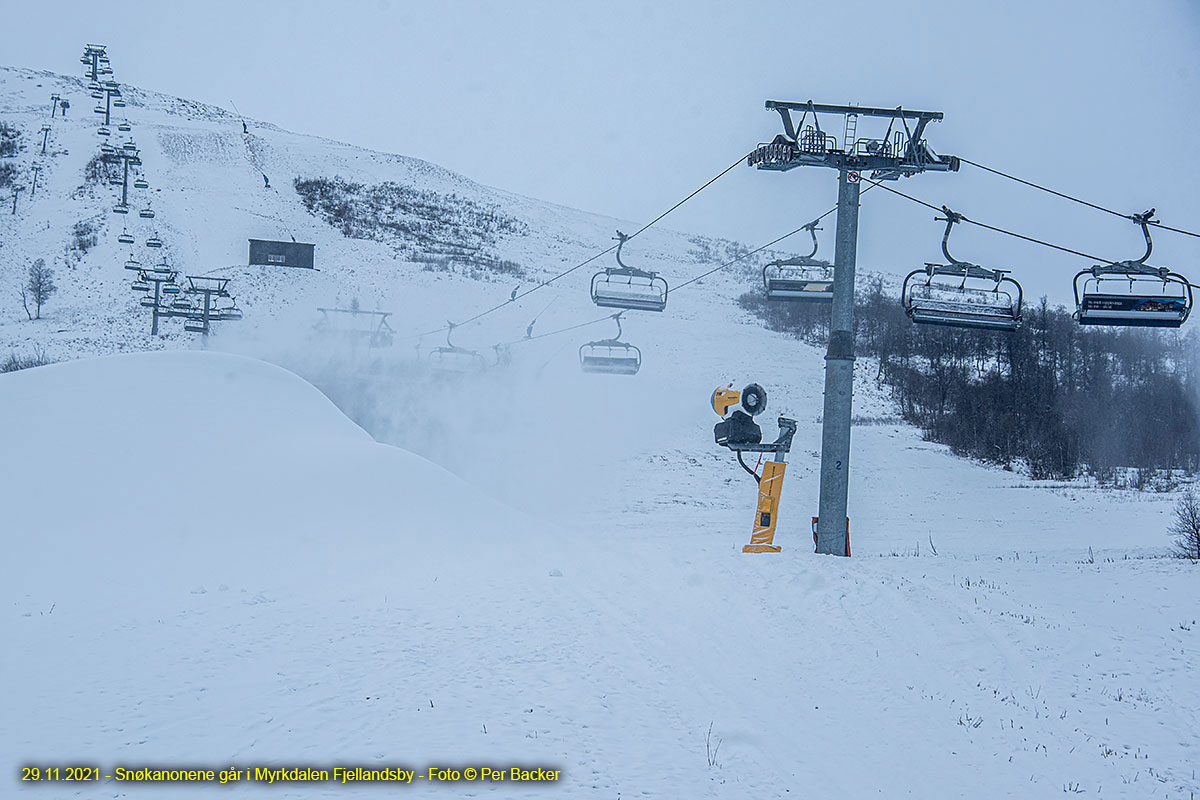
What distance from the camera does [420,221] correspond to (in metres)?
73.6

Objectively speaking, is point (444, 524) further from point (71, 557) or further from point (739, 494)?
point (739, 494)

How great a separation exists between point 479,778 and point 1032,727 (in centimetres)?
474

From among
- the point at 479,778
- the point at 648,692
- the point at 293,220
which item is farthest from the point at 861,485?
the point at 293,220

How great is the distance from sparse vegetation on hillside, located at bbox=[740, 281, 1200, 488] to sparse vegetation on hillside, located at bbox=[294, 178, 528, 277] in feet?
72.3

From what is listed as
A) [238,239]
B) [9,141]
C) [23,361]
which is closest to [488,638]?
[23,361]

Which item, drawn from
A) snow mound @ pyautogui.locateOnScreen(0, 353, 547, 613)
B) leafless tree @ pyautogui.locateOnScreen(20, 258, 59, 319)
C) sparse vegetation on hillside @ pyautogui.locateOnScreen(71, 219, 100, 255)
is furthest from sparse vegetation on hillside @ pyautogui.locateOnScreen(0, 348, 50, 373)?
snow mound @ pyautogui.locateOnScreen(0, 353, 547, 613)

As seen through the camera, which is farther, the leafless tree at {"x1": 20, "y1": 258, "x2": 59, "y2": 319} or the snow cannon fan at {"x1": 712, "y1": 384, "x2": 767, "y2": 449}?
the leafless tree at {"x1": 20, "y1": 258, "x2": 59, "y2": 319}

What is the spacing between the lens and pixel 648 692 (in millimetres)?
7125

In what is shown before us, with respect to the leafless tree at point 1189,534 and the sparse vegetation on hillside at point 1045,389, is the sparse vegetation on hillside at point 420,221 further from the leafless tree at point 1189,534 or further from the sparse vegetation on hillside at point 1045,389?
the leafless tree at point 1189,534

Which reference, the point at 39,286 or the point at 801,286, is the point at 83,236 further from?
the point at 801,286

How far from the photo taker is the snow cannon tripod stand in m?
13.1

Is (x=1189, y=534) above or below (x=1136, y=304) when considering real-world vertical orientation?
below

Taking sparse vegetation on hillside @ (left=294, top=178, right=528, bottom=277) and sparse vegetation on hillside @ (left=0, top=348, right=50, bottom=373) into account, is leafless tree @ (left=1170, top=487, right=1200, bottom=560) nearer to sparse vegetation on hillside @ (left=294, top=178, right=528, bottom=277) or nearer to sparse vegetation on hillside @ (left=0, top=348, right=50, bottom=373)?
sparse vegetation on hillside @ (left=0, top=348, right=50, bottom=373)

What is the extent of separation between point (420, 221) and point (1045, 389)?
51.7 meters
